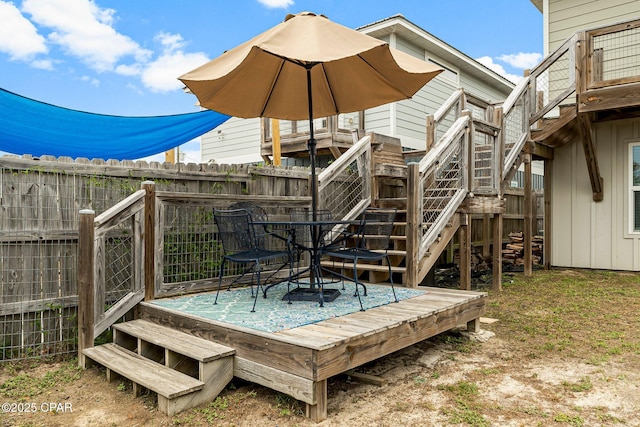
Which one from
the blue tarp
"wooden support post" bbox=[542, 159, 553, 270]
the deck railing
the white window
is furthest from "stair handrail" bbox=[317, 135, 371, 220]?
the white window

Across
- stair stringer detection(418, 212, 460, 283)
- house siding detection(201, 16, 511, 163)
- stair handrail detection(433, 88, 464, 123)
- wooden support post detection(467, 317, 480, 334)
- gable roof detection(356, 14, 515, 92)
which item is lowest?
wooden support post detection(467, 317, 480, 334)

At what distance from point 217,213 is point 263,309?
3.02 feet

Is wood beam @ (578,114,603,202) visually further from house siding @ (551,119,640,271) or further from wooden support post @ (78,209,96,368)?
wooden support post @ (78,209,96,368)

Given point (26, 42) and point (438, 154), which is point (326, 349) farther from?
point (26, 42)

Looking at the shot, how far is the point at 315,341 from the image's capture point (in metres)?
2.78

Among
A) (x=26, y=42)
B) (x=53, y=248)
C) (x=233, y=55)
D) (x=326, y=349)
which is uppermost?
(x=26, y=42)

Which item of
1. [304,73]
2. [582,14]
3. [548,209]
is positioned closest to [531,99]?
[548,209]

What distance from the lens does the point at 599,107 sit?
6875 millimetres

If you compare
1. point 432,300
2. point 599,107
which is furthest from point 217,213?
point 599,107

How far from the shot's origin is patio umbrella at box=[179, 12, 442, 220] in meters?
3.23

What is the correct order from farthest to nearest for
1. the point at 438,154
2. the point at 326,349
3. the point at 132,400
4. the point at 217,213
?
the point at 438,154
the point at 217,213
the point at 132,400
the point at 326,349

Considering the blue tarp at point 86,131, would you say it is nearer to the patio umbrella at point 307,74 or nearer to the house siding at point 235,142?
the patio umbrella at point 307,74

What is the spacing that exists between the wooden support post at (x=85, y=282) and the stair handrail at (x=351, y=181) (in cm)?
265

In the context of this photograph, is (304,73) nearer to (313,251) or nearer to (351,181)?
(313,251)
